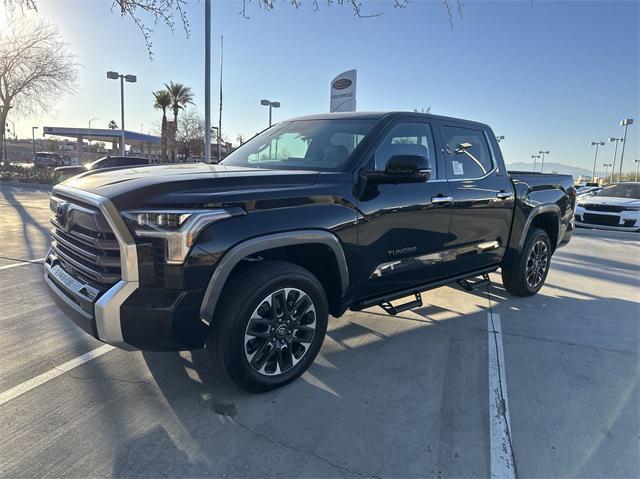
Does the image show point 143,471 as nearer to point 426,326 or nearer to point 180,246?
point 180,246

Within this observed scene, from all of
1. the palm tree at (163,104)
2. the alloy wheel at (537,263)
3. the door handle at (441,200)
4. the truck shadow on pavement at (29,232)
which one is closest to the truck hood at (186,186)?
the door handle at (441,200)

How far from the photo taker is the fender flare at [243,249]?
2.62 m

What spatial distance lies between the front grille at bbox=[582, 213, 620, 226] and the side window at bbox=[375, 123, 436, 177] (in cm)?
1054

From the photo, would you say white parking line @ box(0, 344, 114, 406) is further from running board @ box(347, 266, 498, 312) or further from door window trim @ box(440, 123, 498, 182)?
door window trim @ box(440, 123, 498, 182)

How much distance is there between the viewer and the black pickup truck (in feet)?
8.29

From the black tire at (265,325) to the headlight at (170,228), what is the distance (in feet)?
1.45

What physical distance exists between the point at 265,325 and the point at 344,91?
463 inches

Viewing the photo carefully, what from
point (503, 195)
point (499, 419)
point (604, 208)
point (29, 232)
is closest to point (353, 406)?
point (499, 419)

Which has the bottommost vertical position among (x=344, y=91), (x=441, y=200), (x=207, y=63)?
(x=441, y=200)

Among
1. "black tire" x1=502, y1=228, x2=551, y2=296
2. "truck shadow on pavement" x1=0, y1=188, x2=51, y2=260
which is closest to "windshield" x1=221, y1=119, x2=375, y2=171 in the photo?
"black tire" x1=502, y1=228, x2=551, y2=296

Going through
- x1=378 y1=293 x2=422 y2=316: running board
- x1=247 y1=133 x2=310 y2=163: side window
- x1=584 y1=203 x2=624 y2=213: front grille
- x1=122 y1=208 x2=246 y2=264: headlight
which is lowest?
x1=378 y1=293 x2=422 y2=316: running board

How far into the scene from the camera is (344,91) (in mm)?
13547

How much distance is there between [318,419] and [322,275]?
1019 millimetres

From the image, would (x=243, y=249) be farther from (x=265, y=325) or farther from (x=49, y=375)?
(x=49, y=375)
